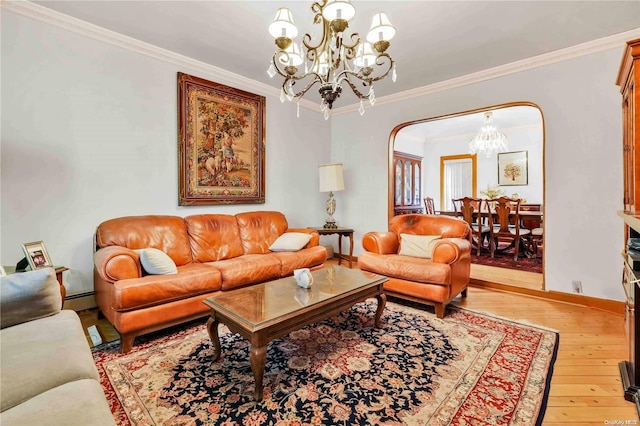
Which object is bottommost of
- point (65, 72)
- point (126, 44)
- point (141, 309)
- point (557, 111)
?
point (141, 309)

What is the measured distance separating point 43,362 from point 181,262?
72.2 inches

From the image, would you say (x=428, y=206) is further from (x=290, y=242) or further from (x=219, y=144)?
(x=219, y=144)

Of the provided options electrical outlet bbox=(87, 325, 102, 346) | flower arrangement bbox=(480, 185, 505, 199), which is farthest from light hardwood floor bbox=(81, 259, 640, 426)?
flower arrangement bbox=(480, 185, 505, 199)

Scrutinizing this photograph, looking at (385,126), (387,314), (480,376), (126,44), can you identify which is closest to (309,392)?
(480,376)

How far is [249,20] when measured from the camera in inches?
99.0

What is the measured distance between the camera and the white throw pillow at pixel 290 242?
3.38 m

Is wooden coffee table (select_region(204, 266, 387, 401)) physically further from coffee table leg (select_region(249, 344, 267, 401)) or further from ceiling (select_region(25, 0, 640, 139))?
ceiling (select_region(25, 0, 640, 139))

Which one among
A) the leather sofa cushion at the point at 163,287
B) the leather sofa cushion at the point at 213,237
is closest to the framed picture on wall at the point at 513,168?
the leather sofa cushion at the point at 213,237

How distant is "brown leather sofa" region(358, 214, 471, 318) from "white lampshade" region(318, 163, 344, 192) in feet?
4.05

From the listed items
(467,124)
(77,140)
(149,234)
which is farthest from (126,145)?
(467,124)

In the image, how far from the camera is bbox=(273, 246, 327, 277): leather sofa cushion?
3066 millimetres

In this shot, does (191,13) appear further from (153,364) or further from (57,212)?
(153,364)

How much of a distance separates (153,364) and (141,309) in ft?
1.37

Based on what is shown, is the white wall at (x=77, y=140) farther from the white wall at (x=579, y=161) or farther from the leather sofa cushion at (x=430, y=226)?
the white wall at (x=579, y=161)
